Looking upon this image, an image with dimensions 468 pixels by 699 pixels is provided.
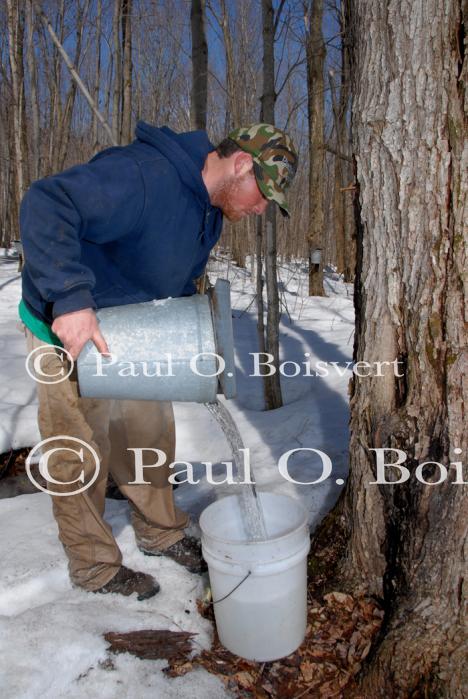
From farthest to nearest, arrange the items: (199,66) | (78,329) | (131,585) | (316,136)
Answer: (316,136)
(199,66)
(131,585)
(78,329)

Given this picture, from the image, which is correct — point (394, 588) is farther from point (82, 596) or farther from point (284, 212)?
point (284, 212)

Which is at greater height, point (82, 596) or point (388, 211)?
point (388, 211)

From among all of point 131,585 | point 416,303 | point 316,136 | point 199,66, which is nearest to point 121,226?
point 416,303

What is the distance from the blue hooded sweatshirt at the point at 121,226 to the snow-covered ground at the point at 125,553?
1.01 m

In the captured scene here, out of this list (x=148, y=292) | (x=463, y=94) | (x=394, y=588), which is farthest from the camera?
(x=148, y=292)

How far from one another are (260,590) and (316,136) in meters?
7.97

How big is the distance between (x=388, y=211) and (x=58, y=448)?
4.51 feet

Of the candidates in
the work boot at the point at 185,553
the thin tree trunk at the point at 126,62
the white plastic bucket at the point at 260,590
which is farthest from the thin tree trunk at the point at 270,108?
the thin tree trunk at the point at 126,62

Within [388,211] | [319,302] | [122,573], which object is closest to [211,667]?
[122,573]

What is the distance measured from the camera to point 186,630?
1834mm

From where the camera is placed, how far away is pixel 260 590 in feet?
5.42

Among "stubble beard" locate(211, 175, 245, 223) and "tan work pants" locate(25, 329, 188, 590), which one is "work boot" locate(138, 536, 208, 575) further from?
"stubble beard" locate(211, 175, 245, 223)

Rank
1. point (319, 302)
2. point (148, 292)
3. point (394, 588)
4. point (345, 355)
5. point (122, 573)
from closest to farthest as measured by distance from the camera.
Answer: point (394, 588) → point (148, 292) → point (122, 573) → point (345, 355) → point (319, 302)

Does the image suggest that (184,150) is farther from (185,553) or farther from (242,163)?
(185,553)
